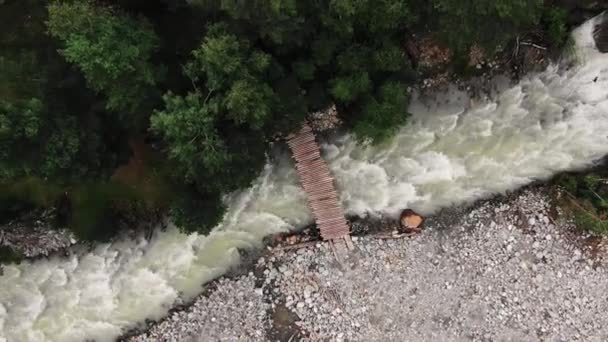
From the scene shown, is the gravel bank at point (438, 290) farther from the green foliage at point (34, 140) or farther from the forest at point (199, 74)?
the green foliage at point (34, 140)

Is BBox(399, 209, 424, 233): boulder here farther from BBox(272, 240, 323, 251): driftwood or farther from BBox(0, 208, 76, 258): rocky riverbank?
BBox(0, 208, 76, 258): rocky riverbank

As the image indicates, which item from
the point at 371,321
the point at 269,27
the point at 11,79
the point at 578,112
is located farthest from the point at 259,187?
the point at 578,112

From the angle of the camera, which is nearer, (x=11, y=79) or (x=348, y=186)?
(x=11, y=79)

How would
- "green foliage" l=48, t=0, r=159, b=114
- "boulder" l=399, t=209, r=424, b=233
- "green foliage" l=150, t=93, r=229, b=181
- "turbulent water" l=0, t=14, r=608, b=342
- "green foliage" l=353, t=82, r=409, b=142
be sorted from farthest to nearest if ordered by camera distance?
"boulder" l=399, t=209, r=424, b=233
"turbulent water" l=0, t=14, r=608, b=342
"green foliage" l=353, t=82, r=409, b=142
"green foliage" l=150, t=93, r=229, b=181
"green foliage" l=48, t=0, r=159, b=114

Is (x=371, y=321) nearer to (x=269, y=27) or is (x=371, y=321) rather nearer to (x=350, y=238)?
(x=350, y=238)

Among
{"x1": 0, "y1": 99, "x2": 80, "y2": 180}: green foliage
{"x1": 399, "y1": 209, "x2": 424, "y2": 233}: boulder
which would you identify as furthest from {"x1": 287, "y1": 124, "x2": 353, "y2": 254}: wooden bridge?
{"x1": 0, "y1": 99, "x2": 80, "y2": 180}: green foliage

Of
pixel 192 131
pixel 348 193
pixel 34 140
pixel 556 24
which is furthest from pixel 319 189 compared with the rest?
pixel 556 24
